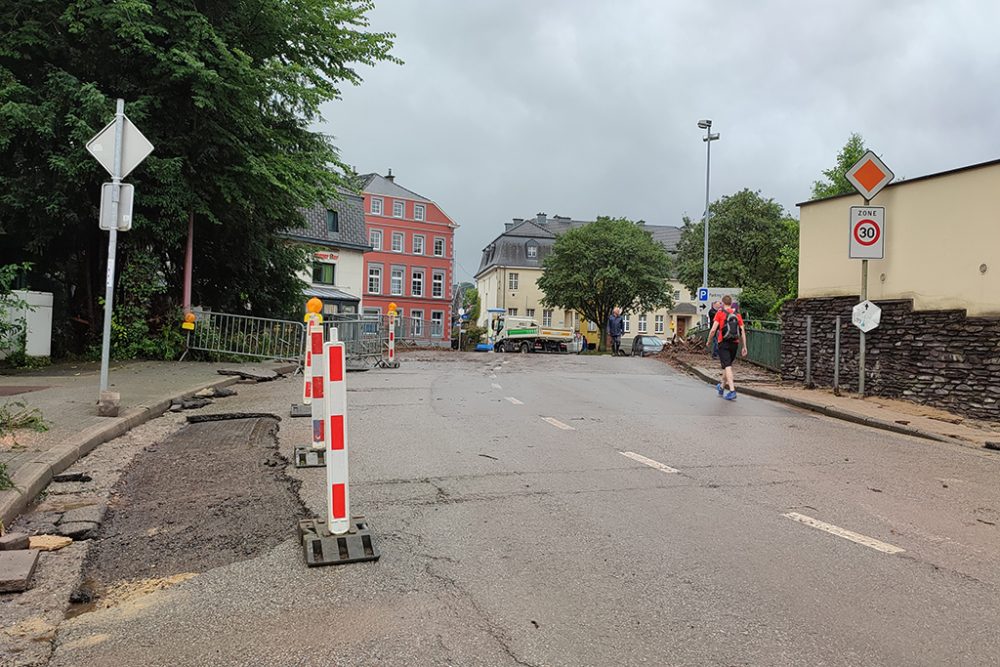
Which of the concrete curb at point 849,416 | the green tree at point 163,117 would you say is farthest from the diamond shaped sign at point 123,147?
the concrete curb at point 849,416

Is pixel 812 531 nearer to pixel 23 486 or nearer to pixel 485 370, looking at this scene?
pixel 23 486

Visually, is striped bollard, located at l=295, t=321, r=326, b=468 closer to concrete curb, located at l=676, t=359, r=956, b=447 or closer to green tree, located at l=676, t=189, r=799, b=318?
concrete curb, located at l=676, t=359, r=956, b=447

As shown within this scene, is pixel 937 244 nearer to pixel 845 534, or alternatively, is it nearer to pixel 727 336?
pixel 727 336

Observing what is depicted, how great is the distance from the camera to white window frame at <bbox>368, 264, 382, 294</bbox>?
68312mm

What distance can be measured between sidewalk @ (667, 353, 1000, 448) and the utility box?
13.7 m

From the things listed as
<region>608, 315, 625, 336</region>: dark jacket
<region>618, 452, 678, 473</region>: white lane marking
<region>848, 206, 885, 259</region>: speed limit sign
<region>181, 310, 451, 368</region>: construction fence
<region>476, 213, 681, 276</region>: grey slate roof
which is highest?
<region>476, 213, 681, 276</region>: grey slate roof

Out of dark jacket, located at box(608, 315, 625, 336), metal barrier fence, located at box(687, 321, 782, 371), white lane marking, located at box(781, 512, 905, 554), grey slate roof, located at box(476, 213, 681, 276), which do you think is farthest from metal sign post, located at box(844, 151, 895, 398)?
grey slate roof, located at box(476, 213, 681, 276)

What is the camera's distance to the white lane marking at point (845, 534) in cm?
428

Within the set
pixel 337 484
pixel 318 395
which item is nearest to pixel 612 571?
pixel 337 484

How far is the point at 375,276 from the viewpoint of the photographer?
68.6m

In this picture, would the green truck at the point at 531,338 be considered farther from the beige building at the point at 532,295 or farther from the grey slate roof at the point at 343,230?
the beige building at the point at 532,295

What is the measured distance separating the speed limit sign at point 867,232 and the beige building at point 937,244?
0.43 metres

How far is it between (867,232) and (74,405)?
12.1 m

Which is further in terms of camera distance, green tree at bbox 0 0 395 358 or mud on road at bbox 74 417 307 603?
green tree at bbox 0 0 395 358
